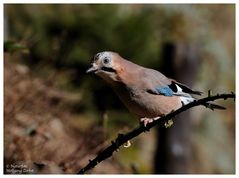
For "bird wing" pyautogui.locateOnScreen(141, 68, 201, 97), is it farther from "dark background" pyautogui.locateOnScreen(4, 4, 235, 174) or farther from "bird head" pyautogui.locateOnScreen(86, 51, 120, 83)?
"dark background" pyautogui.locateOnScreen(4, 4, 235, 174)

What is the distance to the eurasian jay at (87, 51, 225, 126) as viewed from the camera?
4086mm

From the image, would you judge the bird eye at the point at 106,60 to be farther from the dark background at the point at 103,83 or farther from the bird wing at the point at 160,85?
the dark background at the point at 103,83

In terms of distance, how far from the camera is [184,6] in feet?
34.7

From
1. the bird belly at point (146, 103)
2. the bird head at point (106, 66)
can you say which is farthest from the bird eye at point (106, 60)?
the bird belly at point (146, 103)

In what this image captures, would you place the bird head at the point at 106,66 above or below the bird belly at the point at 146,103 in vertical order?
above

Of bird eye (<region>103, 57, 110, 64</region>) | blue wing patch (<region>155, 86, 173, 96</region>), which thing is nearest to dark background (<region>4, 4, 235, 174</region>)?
blue wing patch (<region>155, 86, 173, 96</region>)

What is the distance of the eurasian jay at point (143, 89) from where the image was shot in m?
4.09

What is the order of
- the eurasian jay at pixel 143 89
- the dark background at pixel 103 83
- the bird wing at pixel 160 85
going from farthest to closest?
the dark background at pixel 103 83, the bird wing at pixel 160 85, the eurasian jay at pixel 143 89

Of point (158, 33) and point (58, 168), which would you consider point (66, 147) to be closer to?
point (58, 168)

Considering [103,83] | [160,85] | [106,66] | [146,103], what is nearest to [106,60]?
[106,66]

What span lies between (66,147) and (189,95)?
2366mm

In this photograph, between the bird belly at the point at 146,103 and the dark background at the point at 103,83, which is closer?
the bird belly at the point at 146,103

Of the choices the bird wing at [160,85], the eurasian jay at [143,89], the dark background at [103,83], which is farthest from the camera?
the dark background at [103,83]

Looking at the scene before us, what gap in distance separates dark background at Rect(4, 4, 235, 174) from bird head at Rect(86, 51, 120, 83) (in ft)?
5.79
